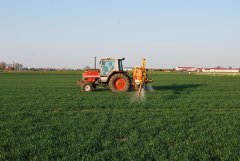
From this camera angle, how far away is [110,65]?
23.4 meters

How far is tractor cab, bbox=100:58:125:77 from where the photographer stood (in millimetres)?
23250

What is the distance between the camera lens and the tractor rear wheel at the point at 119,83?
23120 mm

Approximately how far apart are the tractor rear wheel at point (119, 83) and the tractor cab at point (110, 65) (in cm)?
46

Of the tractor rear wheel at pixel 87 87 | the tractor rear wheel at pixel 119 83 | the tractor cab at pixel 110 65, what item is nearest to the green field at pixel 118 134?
the tractor rear wheel at pixel 119 83

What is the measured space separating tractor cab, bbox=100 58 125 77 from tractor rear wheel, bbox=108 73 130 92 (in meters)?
0.46

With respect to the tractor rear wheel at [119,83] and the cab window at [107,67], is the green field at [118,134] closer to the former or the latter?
the tractor rear wheel at [119,83]

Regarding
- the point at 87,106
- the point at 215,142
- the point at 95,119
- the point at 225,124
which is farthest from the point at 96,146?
the point at 87,106

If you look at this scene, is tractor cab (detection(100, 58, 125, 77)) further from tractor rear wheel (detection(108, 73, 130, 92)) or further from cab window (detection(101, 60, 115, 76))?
tractor rear wheel (detection(108, 73, 130, 92))

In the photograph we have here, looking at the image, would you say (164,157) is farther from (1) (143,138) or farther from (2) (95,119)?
(2) (95,119)

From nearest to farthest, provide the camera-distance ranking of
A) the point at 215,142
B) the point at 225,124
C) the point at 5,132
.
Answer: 1. the point at 215,142
2. the point at 5,132
3. the point at 225,124

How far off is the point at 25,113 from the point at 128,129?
492 centimetres

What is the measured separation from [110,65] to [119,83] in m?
1.28

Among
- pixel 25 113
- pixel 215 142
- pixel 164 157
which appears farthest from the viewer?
pixel 25 113

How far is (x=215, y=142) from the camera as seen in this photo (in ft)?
28.1
